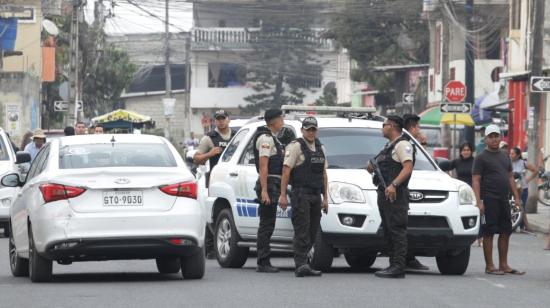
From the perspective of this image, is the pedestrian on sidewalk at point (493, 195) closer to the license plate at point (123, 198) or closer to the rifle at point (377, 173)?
the rifle at point (377, 173)

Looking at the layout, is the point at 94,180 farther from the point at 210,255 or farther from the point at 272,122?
the point at 210,255

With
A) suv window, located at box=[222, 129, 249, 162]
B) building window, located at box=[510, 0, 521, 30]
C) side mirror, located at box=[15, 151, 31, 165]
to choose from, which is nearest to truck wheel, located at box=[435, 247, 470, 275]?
suv window, located at box=[222, 129, 249, 162]

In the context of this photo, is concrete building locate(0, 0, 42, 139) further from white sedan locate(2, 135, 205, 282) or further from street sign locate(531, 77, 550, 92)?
white sedan locate(2, 135, 205, 282)

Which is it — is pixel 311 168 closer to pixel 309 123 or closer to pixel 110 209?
pixel 309 123

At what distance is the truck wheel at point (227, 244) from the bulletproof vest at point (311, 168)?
1.75 metres

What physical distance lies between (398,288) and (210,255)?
532 centimetres

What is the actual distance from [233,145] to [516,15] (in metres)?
28.4

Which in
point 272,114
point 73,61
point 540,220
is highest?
point 73,61

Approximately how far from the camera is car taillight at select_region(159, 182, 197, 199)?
568 inches

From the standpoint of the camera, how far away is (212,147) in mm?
19438

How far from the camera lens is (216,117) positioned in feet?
64.4

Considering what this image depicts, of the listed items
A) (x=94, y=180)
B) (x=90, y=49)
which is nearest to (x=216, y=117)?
(x=94, y=180)

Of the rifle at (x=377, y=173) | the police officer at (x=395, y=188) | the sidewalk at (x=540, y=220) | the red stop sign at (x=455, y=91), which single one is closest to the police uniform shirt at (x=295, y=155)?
the rifle at (x=377, y=173)

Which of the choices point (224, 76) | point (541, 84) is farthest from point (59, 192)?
point (224, 76)
